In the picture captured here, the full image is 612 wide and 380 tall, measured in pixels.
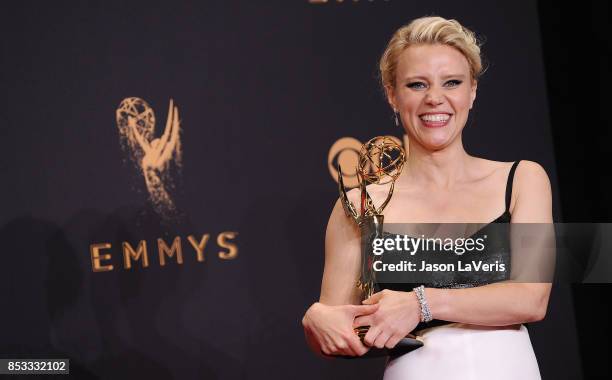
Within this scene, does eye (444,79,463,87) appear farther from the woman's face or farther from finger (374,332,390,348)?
finger (374,332,390,348)

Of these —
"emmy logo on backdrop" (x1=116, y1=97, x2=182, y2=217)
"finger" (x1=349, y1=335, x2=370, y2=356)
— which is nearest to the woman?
"finger" (x1=349, y1=335, x2=370, y2=356)

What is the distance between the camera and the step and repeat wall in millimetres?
2807

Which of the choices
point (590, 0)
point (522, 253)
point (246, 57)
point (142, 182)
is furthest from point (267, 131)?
point (522, 253)

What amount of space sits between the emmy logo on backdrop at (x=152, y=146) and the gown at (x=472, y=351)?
4.69 feet

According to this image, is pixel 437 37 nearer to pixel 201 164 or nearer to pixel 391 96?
pixel 391 96

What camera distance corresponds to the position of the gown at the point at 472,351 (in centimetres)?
154

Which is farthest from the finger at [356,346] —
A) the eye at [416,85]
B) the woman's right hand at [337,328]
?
the eye at [416,85]

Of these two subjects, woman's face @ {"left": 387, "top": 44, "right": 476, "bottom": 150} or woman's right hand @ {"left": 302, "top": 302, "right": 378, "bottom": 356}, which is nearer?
woman's right hand @ {"left": 302, "top": 302, "right": 378, "bottom": 356}

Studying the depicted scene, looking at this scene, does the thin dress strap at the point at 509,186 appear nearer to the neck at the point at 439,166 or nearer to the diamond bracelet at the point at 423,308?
the neck at the point at 439,166

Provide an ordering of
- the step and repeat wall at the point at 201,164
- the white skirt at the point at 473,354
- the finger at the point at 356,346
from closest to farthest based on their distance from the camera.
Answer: the finger at the point at 356,346 < the white skirt at the point at 473,354 < the step and repeat wall at the point at 201,164

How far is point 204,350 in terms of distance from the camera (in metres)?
2.81

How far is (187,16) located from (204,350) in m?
1.24

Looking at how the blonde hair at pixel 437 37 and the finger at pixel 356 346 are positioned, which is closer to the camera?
the finger at pixel 356 346

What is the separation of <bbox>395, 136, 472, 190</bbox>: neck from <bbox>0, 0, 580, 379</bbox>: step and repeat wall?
108 cm
